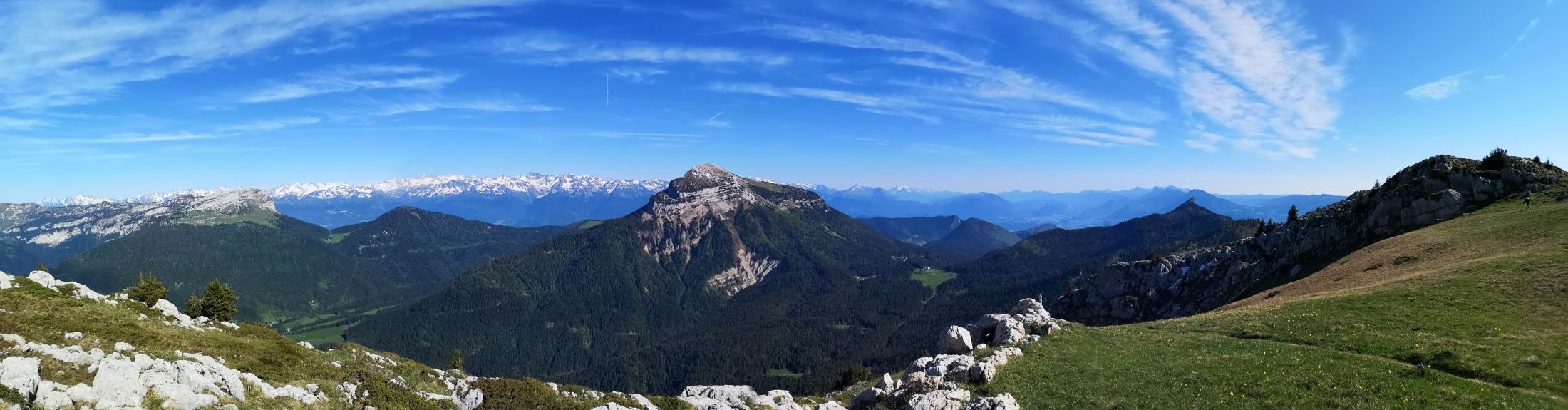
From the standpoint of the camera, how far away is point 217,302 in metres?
62.1

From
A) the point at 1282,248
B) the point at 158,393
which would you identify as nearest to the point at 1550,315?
the point at 1282,248

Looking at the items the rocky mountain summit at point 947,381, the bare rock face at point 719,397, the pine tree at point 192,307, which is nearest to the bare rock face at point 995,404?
the rocky mountain summit at point 947,381

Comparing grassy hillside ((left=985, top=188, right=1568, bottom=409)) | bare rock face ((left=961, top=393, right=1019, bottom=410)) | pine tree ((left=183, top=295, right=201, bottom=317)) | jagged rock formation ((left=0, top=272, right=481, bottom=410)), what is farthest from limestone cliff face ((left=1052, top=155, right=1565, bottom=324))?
pine tree ((left=183, top=295, right=201, bottom=317))

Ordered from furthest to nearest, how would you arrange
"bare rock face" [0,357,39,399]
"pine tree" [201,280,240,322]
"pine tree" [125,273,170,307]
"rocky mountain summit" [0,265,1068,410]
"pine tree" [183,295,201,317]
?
1. "pine tree" [201,280,240,322]
2. "pine tree" [183,295,201,317]
3. "pine tree" [125,273,170,307]
4. "rocky mountain summit" [0,265,1068,410]
5. "bare rock face" [0,357,39,399]

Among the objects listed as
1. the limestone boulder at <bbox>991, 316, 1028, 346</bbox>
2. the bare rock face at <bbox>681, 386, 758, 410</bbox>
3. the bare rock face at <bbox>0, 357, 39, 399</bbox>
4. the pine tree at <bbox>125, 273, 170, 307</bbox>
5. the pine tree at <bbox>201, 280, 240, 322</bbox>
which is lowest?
the bare rock face at <bbox>681, 386, 758, 410</bbox>

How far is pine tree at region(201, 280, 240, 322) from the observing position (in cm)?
6122

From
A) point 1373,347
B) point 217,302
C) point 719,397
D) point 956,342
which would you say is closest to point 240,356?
point 719,397

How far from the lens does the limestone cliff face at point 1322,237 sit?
64.9 m

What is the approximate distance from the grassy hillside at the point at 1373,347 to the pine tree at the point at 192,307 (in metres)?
74.4

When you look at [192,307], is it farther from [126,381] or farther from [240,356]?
[126,381]

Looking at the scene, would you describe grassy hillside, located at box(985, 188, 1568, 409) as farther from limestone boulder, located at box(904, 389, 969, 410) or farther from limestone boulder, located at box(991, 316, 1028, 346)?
limestone boulder, located at box(991, 316, 1028, 346)

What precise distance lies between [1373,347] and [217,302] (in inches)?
3908

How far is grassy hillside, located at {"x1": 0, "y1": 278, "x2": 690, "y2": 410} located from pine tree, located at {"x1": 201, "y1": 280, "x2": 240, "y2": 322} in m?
18.4

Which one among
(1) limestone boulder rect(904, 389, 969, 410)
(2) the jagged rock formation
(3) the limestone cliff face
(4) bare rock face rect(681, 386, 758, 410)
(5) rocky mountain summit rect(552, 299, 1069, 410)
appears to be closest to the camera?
(2) the jagged rock formation
